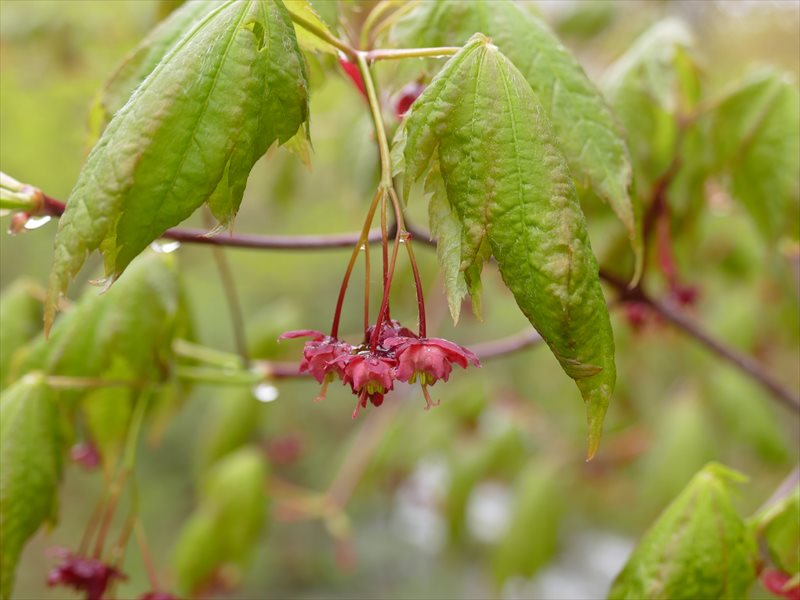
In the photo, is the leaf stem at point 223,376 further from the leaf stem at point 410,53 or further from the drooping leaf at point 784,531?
the drooping leaf at point 784,531

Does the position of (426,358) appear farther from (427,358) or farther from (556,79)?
(556,79)

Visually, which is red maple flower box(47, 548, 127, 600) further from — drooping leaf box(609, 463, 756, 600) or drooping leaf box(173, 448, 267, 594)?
drooping leaf box(173, 448, 267, 594)

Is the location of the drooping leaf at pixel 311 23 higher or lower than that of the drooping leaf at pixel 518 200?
higher

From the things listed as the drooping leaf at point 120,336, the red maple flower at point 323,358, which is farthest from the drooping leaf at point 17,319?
the red maple flower at point 323,358

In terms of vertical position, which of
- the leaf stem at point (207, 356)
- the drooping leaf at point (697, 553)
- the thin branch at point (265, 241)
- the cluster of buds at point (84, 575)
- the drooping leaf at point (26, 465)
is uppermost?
the thin branch at point (265, 241)

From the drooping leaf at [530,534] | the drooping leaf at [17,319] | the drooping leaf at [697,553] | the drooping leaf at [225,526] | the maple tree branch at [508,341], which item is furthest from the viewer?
the drooping leaf at [530,534]

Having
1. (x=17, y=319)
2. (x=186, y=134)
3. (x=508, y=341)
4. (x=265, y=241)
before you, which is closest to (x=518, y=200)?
(x=186, y=134)

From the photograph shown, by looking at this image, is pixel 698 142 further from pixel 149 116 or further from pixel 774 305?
pixel 774 305
